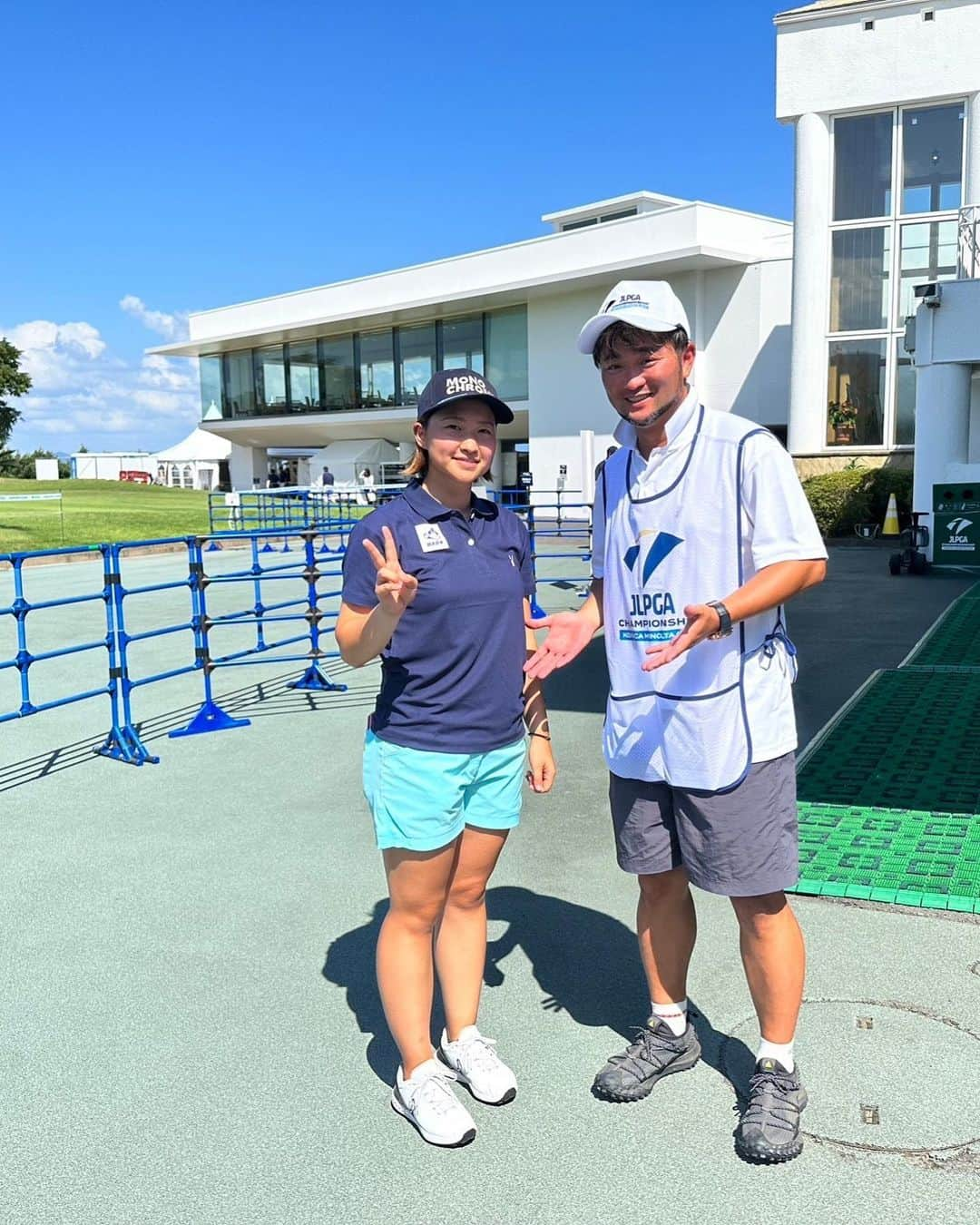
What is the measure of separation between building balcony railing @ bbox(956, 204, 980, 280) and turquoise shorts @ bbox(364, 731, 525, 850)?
1264 centimetres

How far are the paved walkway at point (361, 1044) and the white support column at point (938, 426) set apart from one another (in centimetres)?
1396

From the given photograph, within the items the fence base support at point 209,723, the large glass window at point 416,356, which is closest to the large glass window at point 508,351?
the large glass window at point 416,356

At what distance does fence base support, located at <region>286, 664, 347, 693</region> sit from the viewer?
8602 mm

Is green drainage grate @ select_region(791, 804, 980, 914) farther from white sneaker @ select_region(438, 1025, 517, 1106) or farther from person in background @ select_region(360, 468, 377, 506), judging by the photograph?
person in background @ select_region(360, 468, 377, 506)

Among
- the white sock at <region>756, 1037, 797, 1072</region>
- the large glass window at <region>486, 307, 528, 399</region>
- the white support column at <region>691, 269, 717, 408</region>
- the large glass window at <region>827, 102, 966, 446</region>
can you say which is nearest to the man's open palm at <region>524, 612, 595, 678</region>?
the white sock at <region>756, 1037, 797, 1072</region>

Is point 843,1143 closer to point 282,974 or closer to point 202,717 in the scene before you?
point 282,974

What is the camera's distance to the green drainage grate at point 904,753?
17.4 ft

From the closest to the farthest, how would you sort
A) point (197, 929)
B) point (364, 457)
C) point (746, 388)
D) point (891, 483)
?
point (197, 929) < point (891, 483) < point (746, 388) < point (364, 457)

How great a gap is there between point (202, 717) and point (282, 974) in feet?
12.8

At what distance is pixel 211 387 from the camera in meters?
44.4

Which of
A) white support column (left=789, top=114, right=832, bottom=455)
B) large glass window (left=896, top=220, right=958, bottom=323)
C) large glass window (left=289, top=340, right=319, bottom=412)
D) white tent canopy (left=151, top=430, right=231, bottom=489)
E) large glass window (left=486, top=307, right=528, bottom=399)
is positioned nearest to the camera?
large glass window (left=896, top=220, right=958, bottom=323)

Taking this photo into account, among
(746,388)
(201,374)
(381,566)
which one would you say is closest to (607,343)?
(381,566)

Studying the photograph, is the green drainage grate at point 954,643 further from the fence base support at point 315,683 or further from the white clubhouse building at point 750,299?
the white clubhouse building at point 750,299

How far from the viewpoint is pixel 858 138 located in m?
22.5
